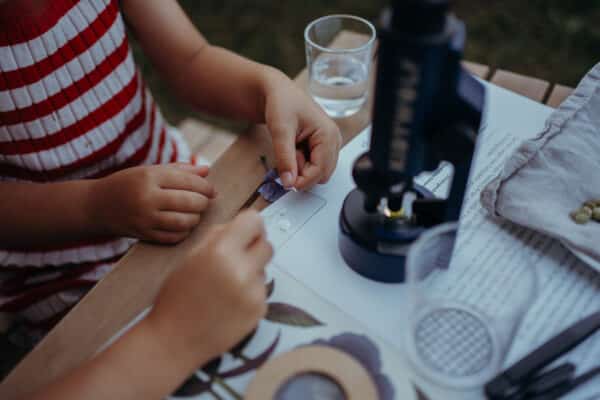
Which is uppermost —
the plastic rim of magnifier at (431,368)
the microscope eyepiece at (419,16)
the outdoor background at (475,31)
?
the microscope eyepiece at (419,16)

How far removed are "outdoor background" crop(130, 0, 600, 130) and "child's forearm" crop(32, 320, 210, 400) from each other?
103 cm

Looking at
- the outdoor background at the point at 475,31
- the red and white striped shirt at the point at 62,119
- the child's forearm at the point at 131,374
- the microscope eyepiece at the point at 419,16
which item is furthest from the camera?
the outdoor background at the point at 475,31

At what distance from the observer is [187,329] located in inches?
17.7

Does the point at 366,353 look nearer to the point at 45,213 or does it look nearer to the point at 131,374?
the point at 131,374

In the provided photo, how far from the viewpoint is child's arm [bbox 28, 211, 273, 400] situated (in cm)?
44

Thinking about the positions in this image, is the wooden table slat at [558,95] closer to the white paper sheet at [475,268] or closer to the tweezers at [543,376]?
the white paper sheet at [475,268]

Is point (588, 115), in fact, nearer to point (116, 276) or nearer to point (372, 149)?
point (372, 149)

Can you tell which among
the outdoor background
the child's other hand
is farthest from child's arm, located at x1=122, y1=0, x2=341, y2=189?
the outdoor background

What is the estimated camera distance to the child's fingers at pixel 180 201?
0.56 meters

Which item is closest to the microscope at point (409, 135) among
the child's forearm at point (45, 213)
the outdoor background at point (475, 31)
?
the child's forearm at point (45, 213)

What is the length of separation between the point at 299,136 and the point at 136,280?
241mm

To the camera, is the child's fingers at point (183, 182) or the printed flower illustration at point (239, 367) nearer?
the printed flower illustration at point (239, 367)

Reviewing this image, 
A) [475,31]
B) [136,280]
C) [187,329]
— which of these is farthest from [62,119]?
[475,31]

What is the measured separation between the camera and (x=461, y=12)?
5.27ft
